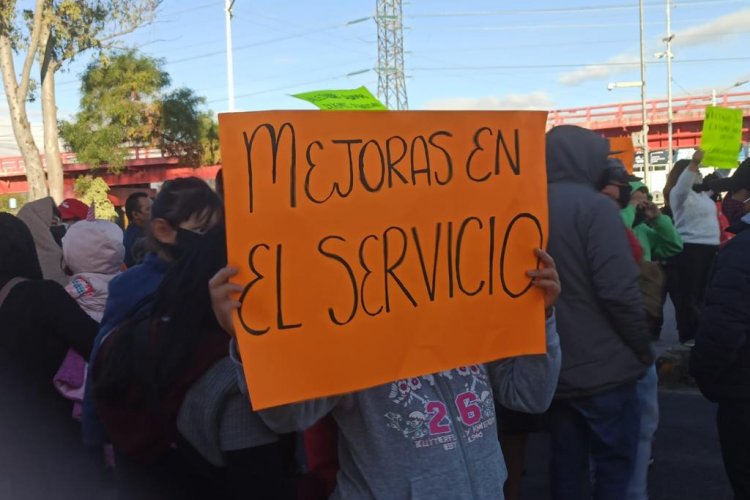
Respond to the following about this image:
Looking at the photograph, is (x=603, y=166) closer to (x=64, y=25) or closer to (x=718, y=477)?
(x=718, y=477)

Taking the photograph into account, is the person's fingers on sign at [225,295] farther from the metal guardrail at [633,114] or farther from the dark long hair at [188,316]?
the metal guardrail at [633,114]

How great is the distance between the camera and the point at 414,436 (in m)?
1.73

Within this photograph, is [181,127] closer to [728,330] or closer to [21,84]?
[21,84]

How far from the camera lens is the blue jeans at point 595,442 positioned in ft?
9.93

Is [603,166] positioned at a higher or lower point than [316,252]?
higher

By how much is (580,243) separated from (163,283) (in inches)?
64.9

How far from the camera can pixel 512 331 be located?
184 cm

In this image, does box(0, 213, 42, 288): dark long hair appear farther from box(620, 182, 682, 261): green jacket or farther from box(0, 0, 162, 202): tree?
box(0, 0, 162, 202): tree

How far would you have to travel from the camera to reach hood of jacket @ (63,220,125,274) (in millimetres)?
3779

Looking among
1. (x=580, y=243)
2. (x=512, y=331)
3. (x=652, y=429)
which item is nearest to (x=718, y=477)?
(x=652, y=429)

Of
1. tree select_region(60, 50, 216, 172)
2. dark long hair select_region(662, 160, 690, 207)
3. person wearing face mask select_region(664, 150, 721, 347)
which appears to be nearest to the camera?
dark long hair select_region(662, 160, 690, 207)

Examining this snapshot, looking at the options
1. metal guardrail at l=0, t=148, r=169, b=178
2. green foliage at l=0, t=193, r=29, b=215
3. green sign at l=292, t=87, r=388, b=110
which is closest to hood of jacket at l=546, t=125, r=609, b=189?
green sign at l=292, t=87, r=388, b=110

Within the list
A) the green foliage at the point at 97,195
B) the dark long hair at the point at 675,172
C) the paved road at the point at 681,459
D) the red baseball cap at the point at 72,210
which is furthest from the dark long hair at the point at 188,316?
the green foliage at the point at 97,195

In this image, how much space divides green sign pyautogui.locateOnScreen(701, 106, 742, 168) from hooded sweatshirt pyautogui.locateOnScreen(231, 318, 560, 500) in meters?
6.34
